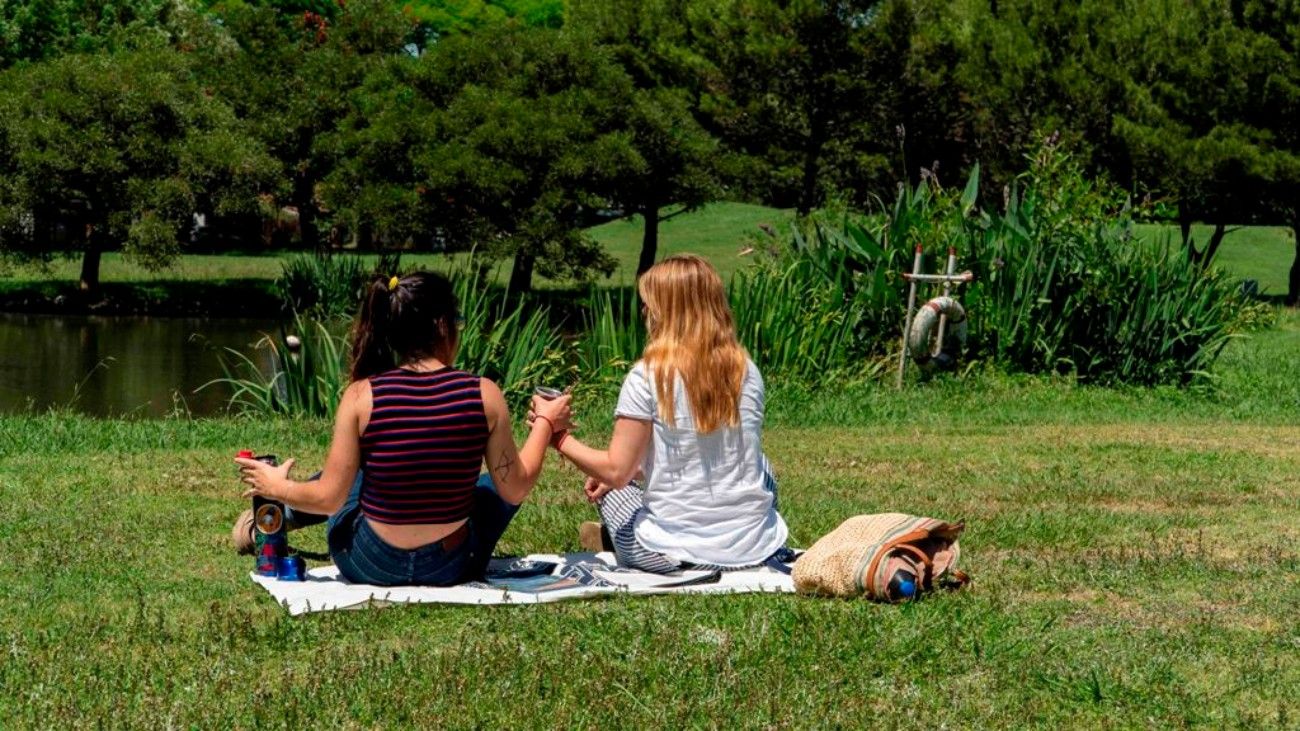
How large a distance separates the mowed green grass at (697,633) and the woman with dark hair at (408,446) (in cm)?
26

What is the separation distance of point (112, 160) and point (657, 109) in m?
8.55

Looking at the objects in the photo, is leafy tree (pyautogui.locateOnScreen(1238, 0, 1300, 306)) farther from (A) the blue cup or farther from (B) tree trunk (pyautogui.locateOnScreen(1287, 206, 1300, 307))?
(A) the blue cup

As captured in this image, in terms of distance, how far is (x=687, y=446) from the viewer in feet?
16.9

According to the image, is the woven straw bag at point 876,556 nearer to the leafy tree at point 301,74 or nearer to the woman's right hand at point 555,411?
the woman's right hand at point 555,411

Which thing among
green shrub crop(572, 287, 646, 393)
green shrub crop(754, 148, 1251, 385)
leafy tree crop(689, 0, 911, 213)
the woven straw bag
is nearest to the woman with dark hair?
the woven straw bag

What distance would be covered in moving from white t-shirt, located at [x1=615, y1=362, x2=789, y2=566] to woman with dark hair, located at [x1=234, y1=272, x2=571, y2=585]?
0.42 meters

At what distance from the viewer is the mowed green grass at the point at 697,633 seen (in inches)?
150

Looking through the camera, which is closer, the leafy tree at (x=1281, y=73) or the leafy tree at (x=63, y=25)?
the leafy tree at (x=1281, y=73)

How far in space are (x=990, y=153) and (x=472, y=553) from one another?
91.5ft

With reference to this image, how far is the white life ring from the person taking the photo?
1177 cm

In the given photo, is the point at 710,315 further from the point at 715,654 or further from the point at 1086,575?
the point at 1086,575

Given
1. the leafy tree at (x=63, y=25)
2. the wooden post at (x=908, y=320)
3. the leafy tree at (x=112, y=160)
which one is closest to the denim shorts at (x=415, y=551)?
the wooden post at (x=908, y=320)

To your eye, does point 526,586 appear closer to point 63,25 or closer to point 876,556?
point 876,556

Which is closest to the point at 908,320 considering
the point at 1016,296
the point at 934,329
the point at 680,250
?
the point at 934,329
